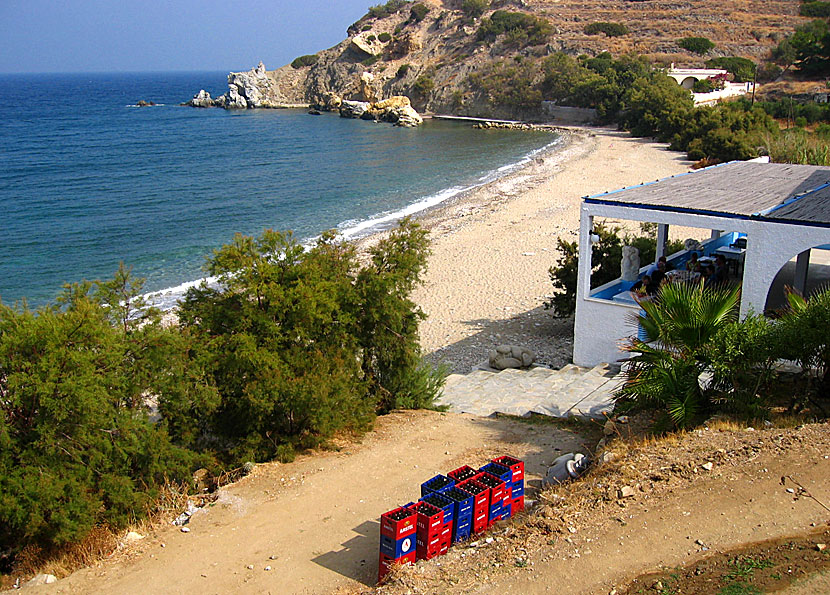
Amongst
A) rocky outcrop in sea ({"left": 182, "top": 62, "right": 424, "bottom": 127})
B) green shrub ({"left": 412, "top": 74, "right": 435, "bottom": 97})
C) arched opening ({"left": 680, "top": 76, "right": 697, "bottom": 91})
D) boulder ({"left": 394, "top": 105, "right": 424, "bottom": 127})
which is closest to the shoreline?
arched opening ({"left": 680, "top": 76, "right": 697, "bottom": 91})

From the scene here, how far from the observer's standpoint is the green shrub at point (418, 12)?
114 meters

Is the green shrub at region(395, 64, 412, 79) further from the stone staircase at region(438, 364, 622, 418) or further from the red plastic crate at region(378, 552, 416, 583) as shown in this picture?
the red plastic crate at region(378, 552, 416, 583)

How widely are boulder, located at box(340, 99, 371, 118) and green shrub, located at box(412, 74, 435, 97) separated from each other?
6.77 m

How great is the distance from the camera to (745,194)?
12.9m

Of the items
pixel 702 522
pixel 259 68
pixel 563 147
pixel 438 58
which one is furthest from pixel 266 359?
pixel 259 68

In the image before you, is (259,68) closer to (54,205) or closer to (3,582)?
(54,205)

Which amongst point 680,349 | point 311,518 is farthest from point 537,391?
point 311,518

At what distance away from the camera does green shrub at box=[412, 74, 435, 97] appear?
9488 cm

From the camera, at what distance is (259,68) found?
11888 cm

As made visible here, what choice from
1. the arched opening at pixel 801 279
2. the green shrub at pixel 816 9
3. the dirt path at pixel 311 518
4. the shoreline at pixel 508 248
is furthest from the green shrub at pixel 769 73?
the dirt path at pixel 311 518

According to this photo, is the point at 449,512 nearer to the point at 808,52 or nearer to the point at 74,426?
the point at 74,426

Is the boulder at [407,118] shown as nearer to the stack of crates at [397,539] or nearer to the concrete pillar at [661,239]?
the concrete pillar at [661,239]

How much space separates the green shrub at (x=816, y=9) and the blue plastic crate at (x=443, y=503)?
107m

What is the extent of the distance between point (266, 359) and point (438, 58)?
99607mm
